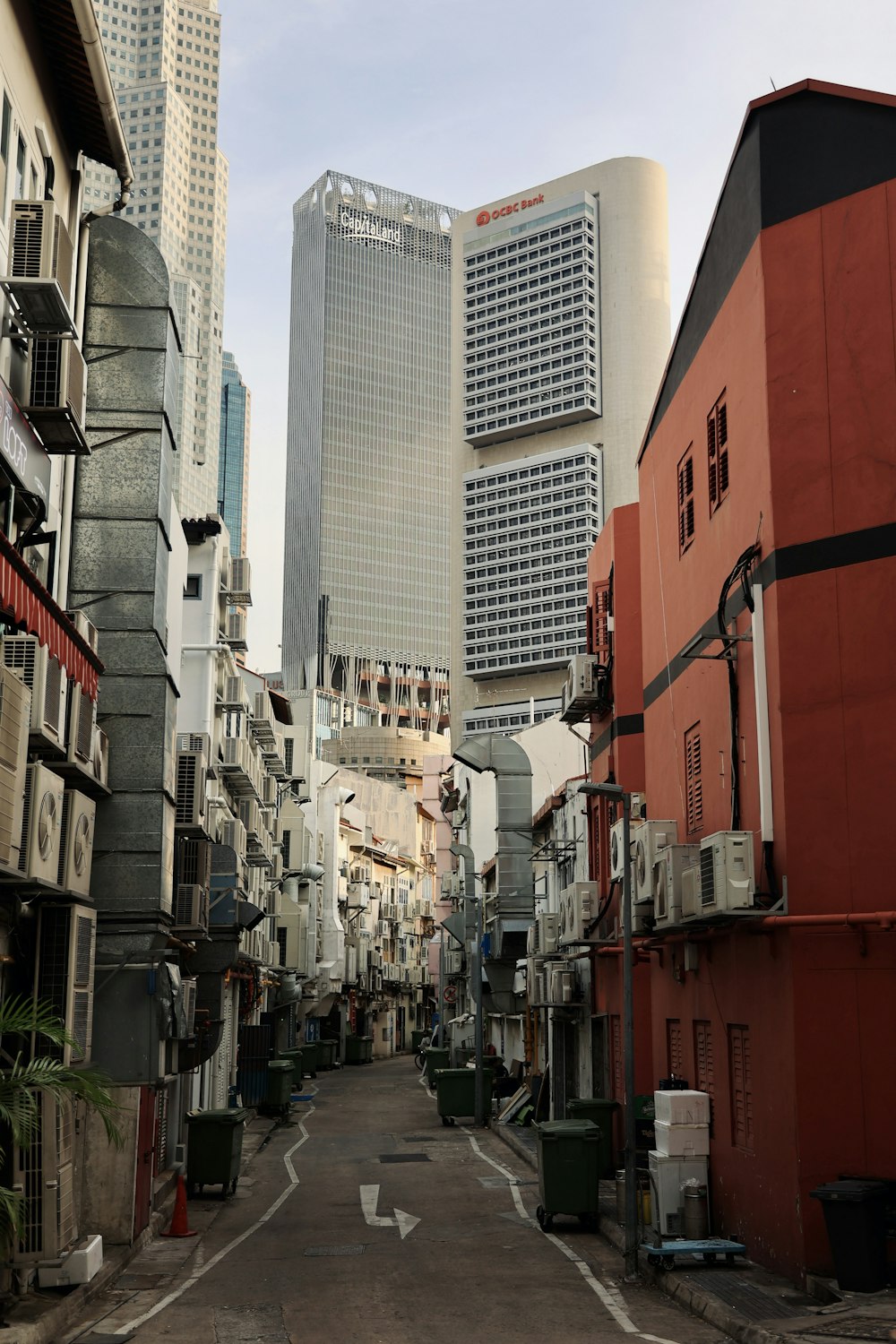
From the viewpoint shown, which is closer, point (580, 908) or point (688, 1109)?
point (688, 1109)

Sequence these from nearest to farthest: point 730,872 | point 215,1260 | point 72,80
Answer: point 730,872, point 72,80, point 215,1260

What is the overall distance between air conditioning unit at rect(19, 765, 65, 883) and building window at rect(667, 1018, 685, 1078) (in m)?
9.14

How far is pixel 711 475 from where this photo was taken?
1798cm

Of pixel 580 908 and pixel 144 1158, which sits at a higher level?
pixel 580 908

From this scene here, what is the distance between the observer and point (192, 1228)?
61.2 ft

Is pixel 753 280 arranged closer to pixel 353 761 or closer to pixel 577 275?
pixel 577 275

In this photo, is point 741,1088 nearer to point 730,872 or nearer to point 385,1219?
point 730,872

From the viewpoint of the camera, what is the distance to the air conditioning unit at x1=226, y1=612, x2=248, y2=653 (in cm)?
3538

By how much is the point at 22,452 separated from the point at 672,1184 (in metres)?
10.5

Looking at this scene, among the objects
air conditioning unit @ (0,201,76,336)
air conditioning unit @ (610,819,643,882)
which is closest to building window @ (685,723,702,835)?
air conditioning unit @ (610,819,643,882)

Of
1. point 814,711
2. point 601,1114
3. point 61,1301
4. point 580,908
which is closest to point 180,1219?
point 61,1301

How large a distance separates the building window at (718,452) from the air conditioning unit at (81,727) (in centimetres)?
774


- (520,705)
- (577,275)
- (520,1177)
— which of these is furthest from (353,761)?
(520,1177)

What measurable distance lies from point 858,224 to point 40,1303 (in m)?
13.1
